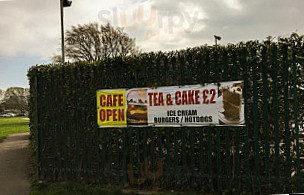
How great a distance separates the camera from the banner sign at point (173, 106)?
5020 millimetres

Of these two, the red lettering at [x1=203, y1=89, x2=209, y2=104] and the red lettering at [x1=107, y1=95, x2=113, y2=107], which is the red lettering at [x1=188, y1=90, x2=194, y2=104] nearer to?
the red lettering at [x1=203, y1=89, x2=209, y2=104]

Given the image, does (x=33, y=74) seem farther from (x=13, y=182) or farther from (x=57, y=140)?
(x=13, y=182)

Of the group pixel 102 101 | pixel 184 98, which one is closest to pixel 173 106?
pixel 184 98

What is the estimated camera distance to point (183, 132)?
208 inches

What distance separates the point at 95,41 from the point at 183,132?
70.9 feet

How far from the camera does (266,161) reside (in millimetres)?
4789

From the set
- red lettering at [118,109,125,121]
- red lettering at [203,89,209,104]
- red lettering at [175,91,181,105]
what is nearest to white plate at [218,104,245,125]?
red lettering at [203,89,209,104]

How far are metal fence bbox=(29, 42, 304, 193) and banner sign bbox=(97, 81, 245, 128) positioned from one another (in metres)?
0.12

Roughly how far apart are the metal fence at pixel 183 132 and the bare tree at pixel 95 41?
62.7 ft

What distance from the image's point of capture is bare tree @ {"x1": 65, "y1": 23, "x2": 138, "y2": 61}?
2534 cm

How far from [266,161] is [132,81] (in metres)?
2.69

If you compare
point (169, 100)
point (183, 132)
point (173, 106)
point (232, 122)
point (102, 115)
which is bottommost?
point (183, 132)

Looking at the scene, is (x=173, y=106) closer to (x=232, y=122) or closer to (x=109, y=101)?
(x=232, y=122)

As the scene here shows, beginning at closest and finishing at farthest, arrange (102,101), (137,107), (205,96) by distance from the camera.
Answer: (205,96)
(137,107)
(102,101)
